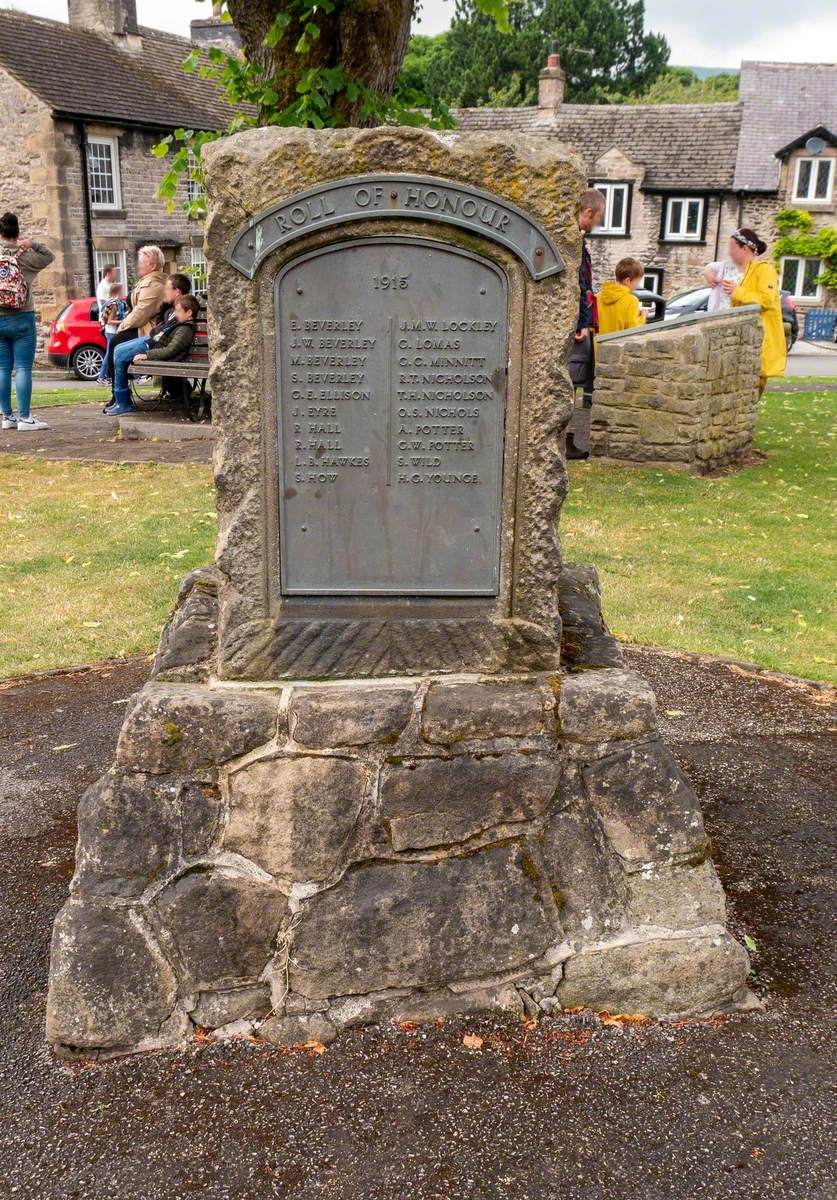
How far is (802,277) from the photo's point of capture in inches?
1510

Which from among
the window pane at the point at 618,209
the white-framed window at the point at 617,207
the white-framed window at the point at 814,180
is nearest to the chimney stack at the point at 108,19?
the white-framed window at the point at 617,207

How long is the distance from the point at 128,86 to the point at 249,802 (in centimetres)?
2763

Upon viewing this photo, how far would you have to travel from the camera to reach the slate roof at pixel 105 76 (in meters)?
24.5

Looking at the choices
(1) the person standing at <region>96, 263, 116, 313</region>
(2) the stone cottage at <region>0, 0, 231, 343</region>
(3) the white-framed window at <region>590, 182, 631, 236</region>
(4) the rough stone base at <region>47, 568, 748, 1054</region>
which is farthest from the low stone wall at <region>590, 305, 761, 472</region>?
(3) the white-framed window at <region>590, 182, 631, 236</region>

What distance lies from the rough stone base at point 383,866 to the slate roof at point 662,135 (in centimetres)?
3773

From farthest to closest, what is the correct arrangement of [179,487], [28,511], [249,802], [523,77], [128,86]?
[523,77], [128,86], [179,487], [28,511], [249,802]

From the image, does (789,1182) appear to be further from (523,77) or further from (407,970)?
(523,77)

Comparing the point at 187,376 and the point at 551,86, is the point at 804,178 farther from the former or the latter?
the point at 187,376

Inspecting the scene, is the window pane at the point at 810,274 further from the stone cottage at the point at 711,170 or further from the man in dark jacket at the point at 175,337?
the man in dark jacket at the point at 175,337

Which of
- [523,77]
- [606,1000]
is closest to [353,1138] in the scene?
[606,1000]

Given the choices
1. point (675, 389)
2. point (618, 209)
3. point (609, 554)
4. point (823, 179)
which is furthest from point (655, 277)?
point (609, 554)

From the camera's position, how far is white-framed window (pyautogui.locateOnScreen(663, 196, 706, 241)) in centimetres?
3825

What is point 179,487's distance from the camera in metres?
9.99

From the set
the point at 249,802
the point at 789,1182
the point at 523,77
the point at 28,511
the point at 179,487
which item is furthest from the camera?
the point at 523,77
